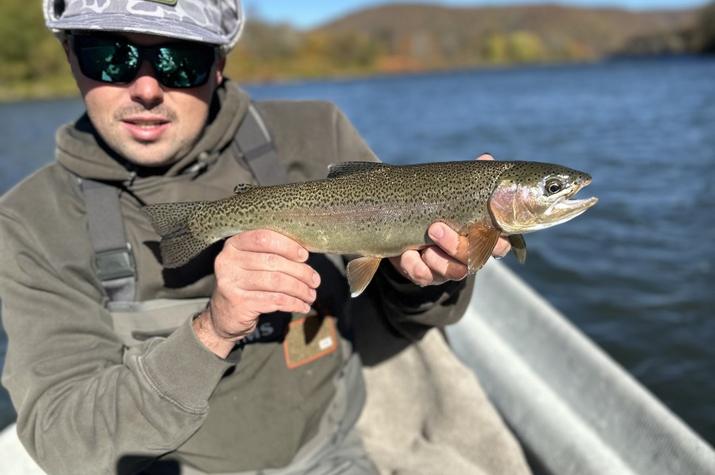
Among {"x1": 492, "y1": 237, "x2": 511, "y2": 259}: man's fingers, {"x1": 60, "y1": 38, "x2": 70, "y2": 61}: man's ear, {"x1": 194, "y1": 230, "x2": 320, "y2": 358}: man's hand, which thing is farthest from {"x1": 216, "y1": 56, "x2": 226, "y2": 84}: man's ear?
{"x1": 492, "y1": 237, "x2": 511, "y2": 259}: man's fingers

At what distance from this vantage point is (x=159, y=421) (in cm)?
229

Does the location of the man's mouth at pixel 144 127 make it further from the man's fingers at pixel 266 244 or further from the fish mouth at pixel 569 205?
the fish mouth at pixel 569 205

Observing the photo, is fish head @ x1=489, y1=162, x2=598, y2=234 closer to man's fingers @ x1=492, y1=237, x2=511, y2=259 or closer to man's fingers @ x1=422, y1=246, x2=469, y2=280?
man's fingers @ x1=492, y1=237, x2=511, y2=259

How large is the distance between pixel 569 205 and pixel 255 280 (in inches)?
52.2

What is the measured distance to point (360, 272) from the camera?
8.56 ft

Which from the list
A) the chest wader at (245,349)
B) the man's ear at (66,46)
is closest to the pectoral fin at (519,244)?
the chest wader at (245,349)

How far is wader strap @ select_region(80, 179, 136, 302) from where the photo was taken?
2598mm

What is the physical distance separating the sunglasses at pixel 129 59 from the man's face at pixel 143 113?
1.0 inches

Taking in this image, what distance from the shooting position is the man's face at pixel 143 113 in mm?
2590

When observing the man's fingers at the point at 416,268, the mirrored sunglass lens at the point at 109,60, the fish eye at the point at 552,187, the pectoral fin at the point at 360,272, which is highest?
the mirrored sunglass lens at the point at 109,60

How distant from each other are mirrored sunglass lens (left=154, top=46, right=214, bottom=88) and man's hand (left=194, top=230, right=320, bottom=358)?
0.85 m

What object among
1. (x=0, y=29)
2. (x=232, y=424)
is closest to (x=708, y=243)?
(x=232, y=424)

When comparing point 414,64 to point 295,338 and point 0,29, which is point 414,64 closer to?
point 0,29

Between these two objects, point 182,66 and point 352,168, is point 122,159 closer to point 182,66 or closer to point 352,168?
point 182,66
